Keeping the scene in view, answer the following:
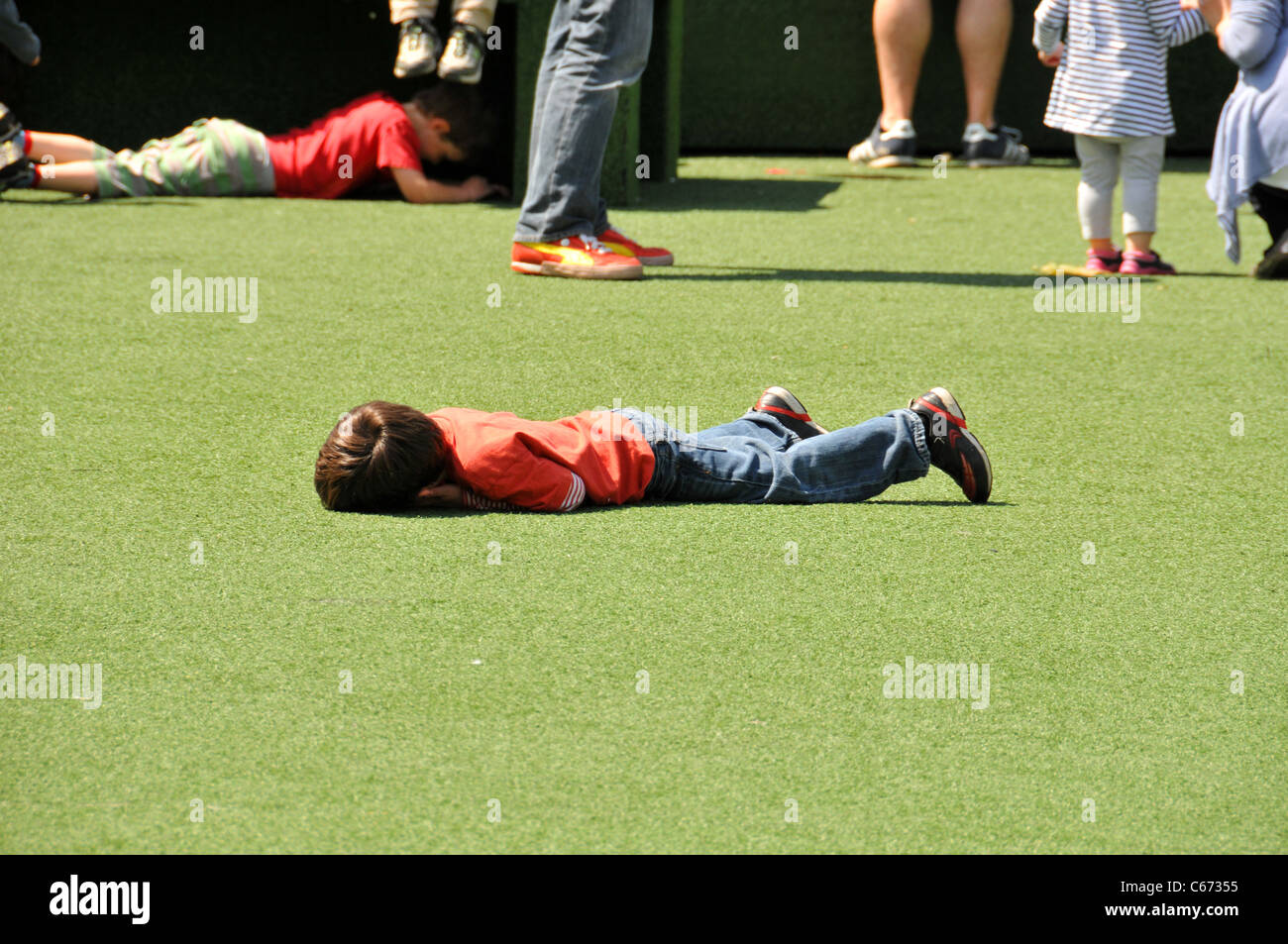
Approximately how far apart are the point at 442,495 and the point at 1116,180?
3.31 meters

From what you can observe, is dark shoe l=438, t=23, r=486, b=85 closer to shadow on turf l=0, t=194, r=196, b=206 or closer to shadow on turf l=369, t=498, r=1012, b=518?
shadow on turf l=0, t=194, r=196, b=206

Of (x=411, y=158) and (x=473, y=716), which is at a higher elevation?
(x=411, y=158)

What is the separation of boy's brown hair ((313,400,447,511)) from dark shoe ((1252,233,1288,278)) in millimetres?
3512

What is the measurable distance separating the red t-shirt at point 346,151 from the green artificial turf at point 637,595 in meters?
1.99

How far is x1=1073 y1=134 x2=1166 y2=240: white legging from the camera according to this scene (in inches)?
211

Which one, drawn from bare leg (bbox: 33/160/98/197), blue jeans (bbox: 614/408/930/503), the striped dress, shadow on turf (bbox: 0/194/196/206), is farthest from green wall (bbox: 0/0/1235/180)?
blue jeans (bbox: 614/408/930/503)

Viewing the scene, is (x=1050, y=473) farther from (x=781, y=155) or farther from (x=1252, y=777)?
(x=781, y=155)

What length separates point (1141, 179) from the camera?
5363 millimetres

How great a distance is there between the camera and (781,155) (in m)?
9.38

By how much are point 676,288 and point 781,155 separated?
15.2 feet

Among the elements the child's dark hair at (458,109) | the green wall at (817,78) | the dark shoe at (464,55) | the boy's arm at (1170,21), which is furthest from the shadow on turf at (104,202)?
the boy's arm at (1170,21)

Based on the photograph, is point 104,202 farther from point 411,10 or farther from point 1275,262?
point 1275,262

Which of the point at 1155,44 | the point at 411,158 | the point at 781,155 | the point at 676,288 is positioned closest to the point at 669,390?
the point at 676,288

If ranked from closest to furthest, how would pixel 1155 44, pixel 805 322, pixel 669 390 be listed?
pixel 669 390, pixel 805 322, pixel 1155 44
